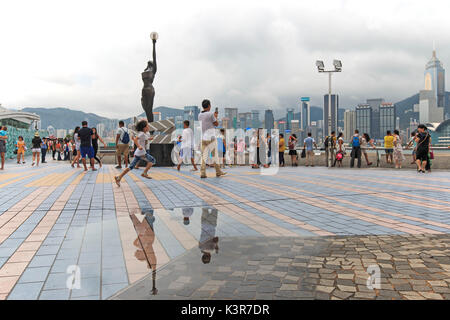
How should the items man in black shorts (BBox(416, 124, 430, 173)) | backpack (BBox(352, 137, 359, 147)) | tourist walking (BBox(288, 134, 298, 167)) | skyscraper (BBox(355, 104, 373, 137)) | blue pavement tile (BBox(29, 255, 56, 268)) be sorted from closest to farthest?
blue pavement tile (BBox(29, 255, 56, 268)) < man in black shorts (BBox(416, 124, 430, 173)) < backpack (BBox(352, 137, 359, 147)) < tourist walking (BBox(288, 134, 298, 167)) < skyscraper (BBox(355, 104, 373, 137))

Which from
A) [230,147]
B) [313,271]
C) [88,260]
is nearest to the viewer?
[313,271]

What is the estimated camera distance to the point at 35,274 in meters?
2.87

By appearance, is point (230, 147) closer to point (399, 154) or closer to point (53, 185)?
point (399, 154)

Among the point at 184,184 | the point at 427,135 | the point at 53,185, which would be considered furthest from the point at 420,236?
the point at 427,135

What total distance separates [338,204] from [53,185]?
680cm

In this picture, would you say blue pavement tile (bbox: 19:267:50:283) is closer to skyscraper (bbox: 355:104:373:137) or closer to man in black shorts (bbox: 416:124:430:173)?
man in black shorts (bbox: 416:124:430:173)

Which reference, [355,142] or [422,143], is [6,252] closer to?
[422,143]

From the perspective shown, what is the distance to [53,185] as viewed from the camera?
8.83 metres

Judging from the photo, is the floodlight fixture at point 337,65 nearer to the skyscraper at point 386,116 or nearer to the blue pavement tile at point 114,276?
the blue pavement tile at point 114,276

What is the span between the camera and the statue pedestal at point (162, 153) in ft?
54.9

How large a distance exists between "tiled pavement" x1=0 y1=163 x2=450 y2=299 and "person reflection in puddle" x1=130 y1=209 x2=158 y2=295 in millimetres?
12

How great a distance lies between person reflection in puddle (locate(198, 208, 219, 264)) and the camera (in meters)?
3.44

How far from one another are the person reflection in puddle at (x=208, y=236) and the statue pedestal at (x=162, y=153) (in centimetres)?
1154

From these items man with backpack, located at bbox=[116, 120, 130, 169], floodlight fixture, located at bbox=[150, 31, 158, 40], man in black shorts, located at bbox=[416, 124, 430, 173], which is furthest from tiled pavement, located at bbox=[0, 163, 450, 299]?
floodlight fixture, located at bbox=[150, 31, 158, 40]
